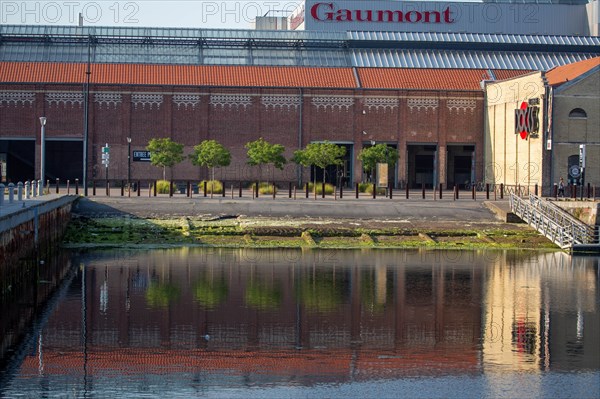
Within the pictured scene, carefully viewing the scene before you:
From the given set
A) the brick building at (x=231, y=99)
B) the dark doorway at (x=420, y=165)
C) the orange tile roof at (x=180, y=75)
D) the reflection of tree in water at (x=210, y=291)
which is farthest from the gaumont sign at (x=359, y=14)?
the reflection of tree in water at (x=210, y=291)

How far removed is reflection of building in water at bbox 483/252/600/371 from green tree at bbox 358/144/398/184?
31.5 metres

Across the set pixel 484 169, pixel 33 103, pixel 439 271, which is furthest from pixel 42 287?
pixel 484 169

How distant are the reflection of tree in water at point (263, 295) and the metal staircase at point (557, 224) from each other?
17.7 meters

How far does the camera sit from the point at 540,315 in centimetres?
2858

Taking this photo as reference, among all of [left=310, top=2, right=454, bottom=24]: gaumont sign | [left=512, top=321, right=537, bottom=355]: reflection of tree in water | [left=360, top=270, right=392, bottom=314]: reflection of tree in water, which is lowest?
[left=512, top=321, right=537, bottom=355]: reflection of tree in water

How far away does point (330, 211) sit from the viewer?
5431 centimetres

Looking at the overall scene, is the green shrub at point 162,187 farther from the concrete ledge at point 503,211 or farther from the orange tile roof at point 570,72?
the orange tile roof at point 570,72

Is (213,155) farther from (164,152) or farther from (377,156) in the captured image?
(377,156)

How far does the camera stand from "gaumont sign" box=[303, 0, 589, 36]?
91.1m

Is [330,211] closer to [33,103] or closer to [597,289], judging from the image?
[597,289]

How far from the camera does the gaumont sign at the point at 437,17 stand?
299ft

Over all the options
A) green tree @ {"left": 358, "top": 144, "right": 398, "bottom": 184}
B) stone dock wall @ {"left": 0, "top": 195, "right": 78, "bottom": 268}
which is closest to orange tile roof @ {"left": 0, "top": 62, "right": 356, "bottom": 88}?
green tree @ {"left": 358, "top": 144, "right": 398, "bottom": 184}

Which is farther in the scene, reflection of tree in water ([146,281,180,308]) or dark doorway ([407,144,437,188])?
dark doorway ([407,144,437,188])

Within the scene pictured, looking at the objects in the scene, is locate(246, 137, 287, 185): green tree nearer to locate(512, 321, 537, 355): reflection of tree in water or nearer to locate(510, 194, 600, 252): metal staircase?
locate(510, 194, 600, 252): metal staircase
